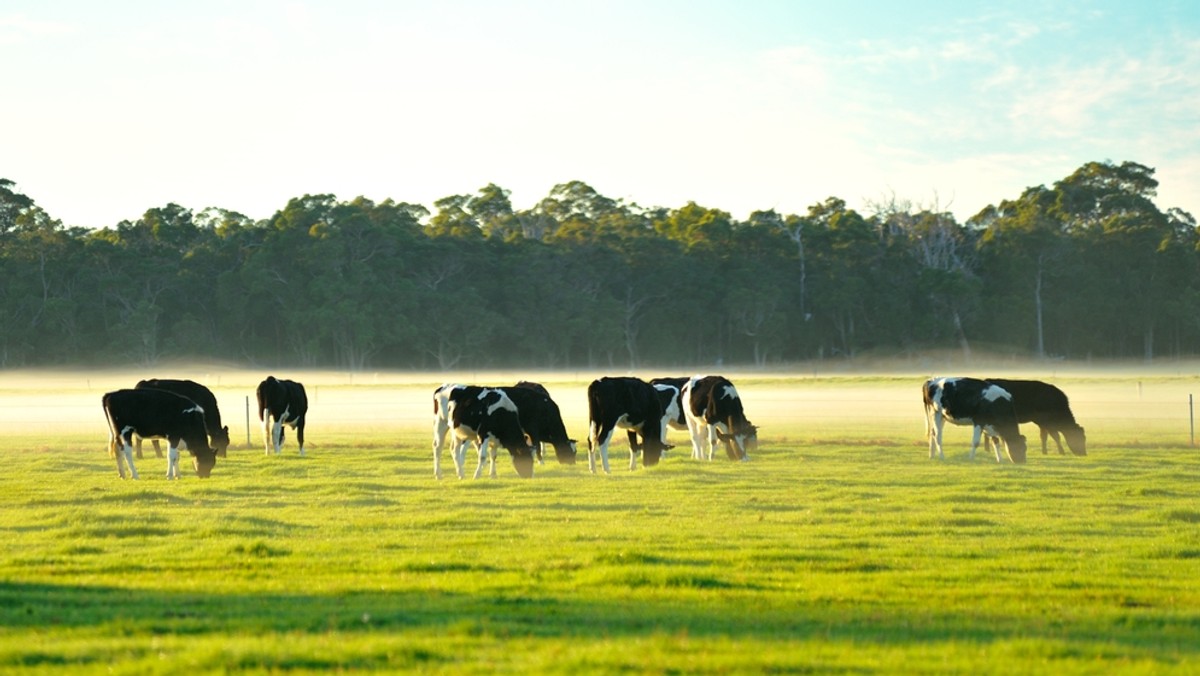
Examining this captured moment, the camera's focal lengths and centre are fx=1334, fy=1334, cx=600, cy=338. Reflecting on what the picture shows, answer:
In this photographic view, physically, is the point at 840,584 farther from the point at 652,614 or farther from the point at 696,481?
the point at 696,481

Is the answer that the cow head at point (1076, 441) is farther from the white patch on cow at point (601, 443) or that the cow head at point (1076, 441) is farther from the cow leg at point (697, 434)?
the white patch on cow at point (601, 443)

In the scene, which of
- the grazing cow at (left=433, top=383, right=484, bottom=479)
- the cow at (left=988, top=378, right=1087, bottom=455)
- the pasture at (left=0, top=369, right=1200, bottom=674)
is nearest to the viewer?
the pasture at (left=0, top=369, right=1200, bottom=674)

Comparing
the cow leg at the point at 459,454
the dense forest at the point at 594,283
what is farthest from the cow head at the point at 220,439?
the dense forest at the point at 594,283

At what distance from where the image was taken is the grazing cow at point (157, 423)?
24781 mm

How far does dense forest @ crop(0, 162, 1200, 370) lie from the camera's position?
95188 mm

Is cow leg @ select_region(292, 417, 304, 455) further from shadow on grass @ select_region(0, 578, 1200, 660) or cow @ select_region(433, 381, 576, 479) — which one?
shadow on grass @ select_region(0, 578, 1200, 660)

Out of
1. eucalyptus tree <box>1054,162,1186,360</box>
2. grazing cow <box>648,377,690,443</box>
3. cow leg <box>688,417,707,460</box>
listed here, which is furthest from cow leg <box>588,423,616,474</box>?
eucalyptus tree <box>1054,162,1186,360</box>

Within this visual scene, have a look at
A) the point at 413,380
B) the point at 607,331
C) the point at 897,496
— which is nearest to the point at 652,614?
the point at 897,496

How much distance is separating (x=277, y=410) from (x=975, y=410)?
16.1 m

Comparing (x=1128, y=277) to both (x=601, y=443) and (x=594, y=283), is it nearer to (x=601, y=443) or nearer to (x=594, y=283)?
(x=594, y=283)

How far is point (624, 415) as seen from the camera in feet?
88.0

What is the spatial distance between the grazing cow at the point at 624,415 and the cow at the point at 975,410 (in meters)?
6.01

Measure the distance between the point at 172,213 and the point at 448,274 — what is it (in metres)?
21.2

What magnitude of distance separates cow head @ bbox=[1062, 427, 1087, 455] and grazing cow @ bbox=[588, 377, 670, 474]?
32.0ft
